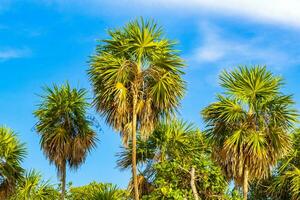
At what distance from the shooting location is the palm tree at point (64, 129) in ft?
106

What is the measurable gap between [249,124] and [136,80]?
17.9 ft

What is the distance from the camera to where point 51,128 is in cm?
3297

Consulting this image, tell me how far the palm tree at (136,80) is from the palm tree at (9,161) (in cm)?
954

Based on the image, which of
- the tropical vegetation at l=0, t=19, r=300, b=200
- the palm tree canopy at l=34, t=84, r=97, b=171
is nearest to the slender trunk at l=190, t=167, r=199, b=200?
the tropical vegetation at l=0, t=19, r=300, b=200

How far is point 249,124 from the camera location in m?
29.1

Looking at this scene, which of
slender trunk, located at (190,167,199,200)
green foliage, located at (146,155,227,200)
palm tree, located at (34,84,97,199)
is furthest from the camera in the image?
palm tree, located at (34,84,97,199)

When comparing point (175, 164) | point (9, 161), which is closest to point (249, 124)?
point (175, 164)

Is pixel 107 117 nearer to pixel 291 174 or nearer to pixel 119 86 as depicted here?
pixel 119 86

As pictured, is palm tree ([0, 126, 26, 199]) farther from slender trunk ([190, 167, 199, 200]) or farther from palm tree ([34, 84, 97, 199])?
slender trunk ([190, 167, 199, 200])

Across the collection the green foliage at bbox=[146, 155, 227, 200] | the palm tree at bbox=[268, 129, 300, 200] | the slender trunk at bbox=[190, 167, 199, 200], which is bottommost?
the slender trunk at bbox=[190, 167, 199, 200]

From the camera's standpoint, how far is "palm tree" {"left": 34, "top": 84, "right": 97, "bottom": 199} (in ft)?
106

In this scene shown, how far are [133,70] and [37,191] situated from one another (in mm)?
12125

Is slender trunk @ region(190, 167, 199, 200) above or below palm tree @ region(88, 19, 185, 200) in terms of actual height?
below

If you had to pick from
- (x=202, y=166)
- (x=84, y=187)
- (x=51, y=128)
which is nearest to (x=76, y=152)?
(x=51, y=128)
